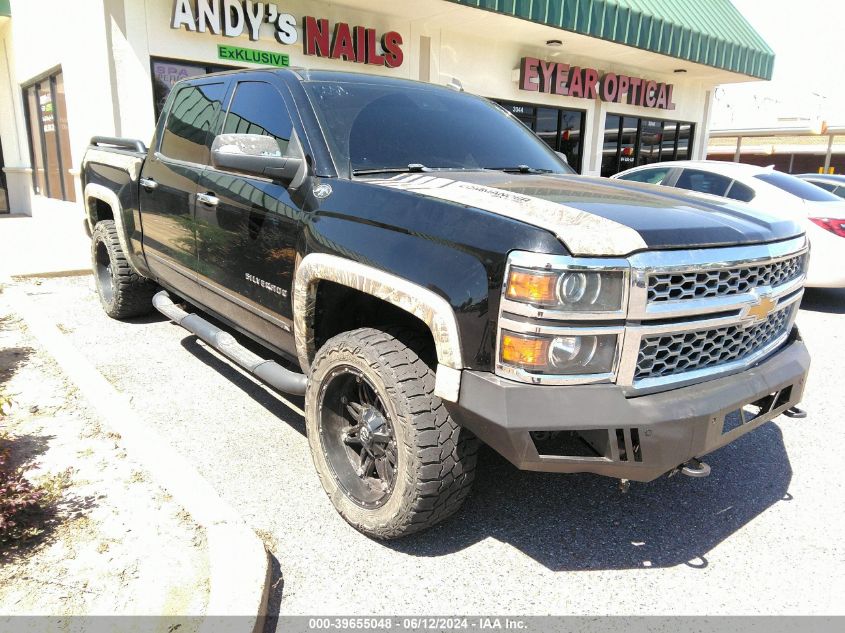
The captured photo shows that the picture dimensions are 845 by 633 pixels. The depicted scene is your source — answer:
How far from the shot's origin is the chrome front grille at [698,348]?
2.21m

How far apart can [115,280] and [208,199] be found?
238 centimetres

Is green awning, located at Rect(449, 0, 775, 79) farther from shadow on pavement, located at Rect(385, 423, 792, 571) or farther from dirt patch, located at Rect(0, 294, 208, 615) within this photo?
dirt patch, located at Rect(0, 294, 208, 615)

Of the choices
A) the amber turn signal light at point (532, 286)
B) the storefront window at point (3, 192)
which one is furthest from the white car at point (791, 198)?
the storefront window at point (3, 192)

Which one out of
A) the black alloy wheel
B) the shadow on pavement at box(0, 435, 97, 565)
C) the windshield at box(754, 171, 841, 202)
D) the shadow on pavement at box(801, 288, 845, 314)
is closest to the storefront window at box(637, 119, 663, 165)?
the shadow on pavement at box(801, 288, 845, 314)

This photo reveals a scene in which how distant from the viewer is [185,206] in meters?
3.95

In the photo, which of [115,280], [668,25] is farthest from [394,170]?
[668,25]

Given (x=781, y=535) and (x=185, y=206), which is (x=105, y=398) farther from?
(x=781, y=535)

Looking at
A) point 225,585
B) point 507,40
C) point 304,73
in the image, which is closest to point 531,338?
point 225,585

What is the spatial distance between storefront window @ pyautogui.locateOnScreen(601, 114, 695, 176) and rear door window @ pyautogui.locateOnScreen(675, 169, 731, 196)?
7.75 meters

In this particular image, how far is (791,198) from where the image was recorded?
709cm

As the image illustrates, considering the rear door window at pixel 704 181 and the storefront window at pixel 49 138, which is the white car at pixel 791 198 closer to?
the rear door window at pixel 704 181

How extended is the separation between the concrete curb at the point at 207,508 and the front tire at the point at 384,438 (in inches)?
18.9
